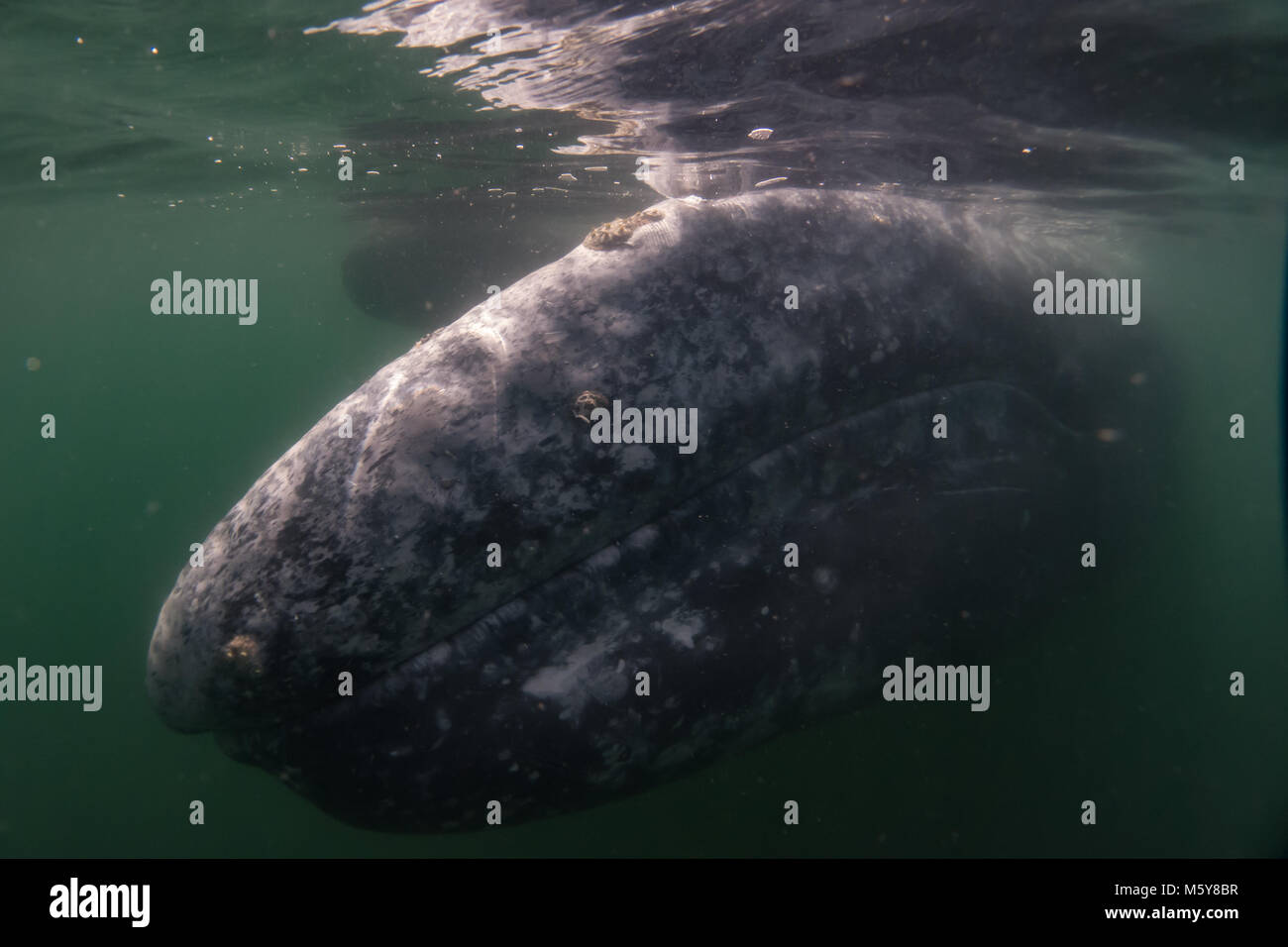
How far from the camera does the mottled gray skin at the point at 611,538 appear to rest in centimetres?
415

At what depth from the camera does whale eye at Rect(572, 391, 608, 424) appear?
14.6ft

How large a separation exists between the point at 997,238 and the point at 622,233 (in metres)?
4.22

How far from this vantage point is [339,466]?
4258 millimetres

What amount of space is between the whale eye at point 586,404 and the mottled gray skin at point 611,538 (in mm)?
81

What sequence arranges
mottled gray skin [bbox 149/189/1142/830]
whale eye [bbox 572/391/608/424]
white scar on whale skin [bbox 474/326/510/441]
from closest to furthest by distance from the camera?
1. mottled gray skin [bbox 149/189/1142/830]
2. white scar on whale skin [bbox 474/326/510/441]
3. whale eye [bbox 572/391/608/424]

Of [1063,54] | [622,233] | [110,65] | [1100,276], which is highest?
[110,65]

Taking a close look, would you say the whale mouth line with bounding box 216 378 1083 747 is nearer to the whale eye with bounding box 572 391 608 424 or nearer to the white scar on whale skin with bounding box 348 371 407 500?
the whale eye with bounding box 572 391 608 424

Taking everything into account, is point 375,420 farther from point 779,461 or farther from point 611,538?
point 779,461

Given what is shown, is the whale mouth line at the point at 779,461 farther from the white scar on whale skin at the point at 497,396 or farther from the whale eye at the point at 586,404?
the white scar on whale skin at the point at 497,396

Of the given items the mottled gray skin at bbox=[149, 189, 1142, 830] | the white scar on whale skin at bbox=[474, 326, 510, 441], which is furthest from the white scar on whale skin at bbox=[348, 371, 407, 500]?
the white scar on whale skin at bbox=[474, 326, 510, 441]

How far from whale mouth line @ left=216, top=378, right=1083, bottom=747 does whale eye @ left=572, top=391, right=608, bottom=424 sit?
78 cm

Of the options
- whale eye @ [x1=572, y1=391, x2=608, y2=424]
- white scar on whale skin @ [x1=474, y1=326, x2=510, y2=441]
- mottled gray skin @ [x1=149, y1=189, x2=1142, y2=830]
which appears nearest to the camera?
mottled gray skin @ [x1=149, y1=189, x2=1142, y2=830]
